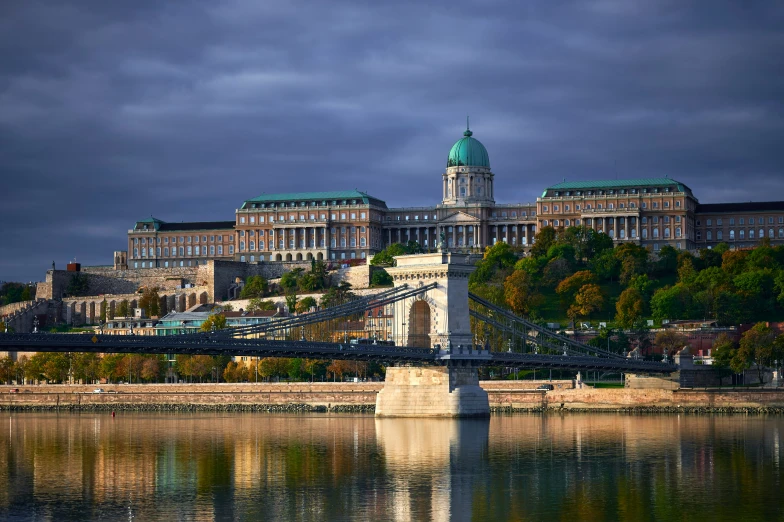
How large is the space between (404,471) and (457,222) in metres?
113

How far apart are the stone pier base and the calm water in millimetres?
1153

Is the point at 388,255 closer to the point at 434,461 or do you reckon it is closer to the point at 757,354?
the point at 757,354

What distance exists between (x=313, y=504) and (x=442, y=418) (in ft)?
92.2

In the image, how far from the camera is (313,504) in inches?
1551

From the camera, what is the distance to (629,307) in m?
112

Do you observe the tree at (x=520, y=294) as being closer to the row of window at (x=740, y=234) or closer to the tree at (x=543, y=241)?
the tree at (x=543, y=241)

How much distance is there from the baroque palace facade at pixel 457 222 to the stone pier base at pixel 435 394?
275 feet

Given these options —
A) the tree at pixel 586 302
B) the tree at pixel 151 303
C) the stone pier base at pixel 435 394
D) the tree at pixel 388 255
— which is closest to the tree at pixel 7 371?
the tree at pixel 151 303

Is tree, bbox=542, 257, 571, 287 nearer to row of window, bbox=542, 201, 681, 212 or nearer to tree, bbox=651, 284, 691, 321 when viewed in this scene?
tree, bbox=651, 284, 691, 321

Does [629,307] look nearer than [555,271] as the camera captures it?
Yes

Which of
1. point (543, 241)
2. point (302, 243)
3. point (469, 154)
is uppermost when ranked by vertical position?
point (469, 154)

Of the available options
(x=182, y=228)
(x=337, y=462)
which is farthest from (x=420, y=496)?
(x=182, y=228)

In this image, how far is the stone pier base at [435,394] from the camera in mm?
67625

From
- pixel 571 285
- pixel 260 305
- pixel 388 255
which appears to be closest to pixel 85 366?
pixel 260 305
